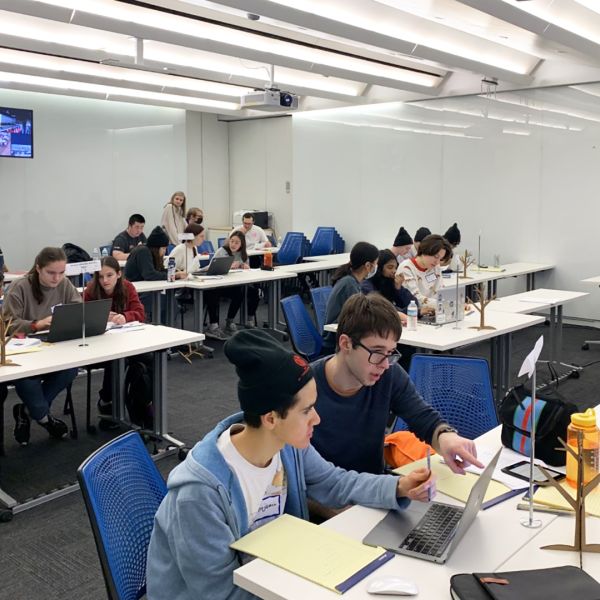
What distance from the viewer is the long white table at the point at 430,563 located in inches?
58.6

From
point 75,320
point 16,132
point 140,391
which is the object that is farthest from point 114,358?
point 16,132

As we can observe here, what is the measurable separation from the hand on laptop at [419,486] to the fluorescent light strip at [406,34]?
4100 millimetres

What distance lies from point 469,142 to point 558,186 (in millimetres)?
1404

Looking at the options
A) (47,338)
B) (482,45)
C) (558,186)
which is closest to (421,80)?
(482,45)

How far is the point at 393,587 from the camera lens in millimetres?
1495

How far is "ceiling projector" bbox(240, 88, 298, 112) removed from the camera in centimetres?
746

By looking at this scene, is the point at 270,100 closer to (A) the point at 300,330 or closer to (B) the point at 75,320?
(A) the point at 300,330

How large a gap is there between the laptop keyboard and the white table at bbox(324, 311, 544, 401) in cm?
229

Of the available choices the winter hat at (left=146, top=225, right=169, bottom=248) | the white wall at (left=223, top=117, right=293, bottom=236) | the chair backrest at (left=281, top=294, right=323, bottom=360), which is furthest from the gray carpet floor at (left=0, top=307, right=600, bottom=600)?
the white wall at (left=223, top=117, right=293, bottom=236)

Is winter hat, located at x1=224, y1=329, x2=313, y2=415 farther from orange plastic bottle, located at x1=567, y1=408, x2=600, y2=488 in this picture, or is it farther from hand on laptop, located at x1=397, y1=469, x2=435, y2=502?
orange plastic bottle, located at x1=567, y1=408, x2=600, y2=488

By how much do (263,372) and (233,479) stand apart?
0.27m

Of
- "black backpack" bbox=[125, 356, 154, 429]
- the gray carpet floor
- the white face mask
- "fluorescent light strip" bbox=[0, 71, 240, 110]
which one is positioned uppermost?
"fluorescent light strip" bbox=[0, 71, 240, 110]

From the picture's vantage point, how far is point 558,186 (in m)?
8.52

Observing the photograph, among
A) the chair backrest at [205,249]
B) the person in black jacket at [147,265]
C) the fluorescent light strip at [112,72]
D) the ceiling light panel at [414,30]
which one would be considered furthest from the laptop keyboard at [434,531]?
the chair backrest at [205,249]
